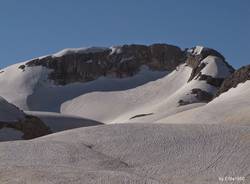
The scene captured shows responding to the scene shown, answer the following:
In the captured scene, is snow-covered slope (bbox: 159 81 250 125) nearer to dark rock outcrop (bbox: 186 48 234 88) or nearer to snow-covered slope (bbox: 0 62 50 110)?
dark rock outcrop (bbox: 186 48 234 88)

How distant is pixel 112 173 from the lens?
18.1 meters

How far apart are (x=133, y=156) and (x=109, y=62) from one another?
371ft

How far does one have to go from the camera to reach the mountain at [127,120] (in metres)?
20.2

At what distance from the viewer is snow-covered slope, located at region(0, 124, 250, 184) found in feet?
58.9

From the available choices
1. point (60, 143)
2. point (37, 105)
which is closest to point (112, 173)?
point (60, 143)

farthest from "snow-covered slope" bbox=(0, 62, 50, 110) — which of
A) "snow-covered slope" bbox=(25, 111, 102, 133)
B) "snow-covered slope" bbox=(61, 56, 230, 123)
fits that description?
"snow-covered slope" bbox=(25, 111, 102, 133)

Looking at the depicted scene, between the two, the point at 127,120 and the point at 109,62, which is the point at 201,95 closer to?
the point at 127,120

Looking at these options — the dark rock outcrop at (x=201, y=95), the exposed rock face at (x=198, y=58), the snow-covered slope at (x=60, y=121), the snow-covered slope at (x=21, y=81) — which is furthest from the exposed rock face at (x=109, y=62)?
the snow-covered slope at (x=60, y=121)

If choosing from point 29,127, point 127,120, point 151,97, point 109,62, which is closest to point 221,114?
point 29,127

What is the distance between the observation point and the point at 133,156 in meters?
22.6

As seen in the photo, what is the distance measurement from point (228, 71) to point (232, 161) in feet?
299

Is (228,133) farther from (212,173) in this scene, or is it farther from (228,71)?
(228,71)

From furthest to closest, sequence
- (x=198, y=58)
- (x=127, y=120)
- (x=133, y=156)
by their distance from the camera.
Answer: (x=198, y=58) → (x=127, y=120) → (x=133, y=156)

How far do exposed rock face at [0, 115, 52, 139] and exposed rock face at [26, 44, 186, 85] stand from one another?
248 ft
